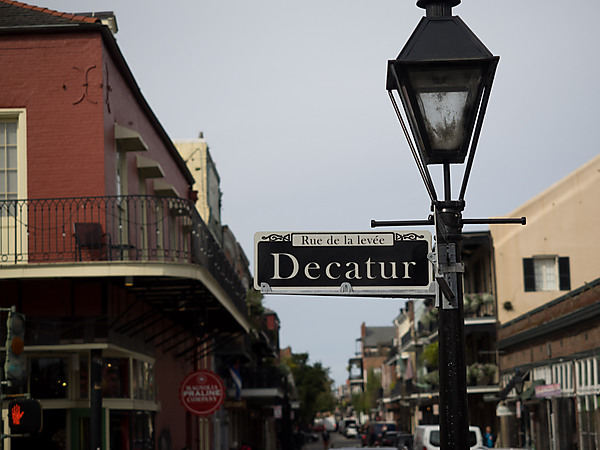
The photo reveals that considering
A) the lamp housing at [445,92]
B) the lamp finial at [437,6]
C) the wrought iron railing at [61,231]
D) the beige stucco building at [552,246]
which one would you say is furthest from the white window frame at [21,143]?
the beige stucco building at [552,246]

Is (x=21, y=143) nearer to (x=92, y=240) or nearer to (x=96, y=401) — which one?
(x=92, y=240)

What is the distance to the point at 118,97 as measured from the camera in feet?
54.5

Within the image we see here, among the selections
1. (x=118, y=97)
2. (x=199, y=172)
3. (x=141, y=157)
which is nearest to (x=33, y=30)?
(x=118, y=97)

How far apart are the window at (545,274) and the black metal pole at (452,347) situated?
109ft

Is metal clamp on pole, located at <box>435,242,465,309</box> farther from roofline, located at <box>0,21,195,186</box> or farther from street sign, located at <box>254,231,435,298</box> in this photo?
roofline, located at <box>0,21,195,186</box>

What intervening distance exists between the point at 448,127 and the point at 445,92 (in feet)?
0.54

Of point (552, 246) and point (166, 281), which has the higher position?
point (552, 246)

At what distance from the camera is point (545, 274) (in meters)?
37.6

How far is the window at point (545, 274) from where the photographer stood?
3644 cm

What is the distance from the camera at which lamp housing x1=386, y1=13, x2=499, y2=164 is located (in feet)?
14.8

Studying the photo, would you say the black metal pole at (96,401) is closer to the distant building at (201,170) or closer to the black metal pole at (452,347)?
the black metal pole at (452,347)

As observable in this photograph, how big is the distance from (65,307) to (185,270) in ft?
6.40

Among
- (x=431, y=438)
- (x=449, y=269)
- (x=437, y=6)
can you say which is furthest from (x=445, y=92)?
(x=431, y=438)

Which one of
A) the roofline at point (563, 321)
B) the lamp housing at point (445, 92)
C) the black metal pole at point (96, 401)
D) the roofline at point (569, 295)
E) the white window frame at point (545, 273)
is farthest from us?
the white window frame at point (545, 273)
